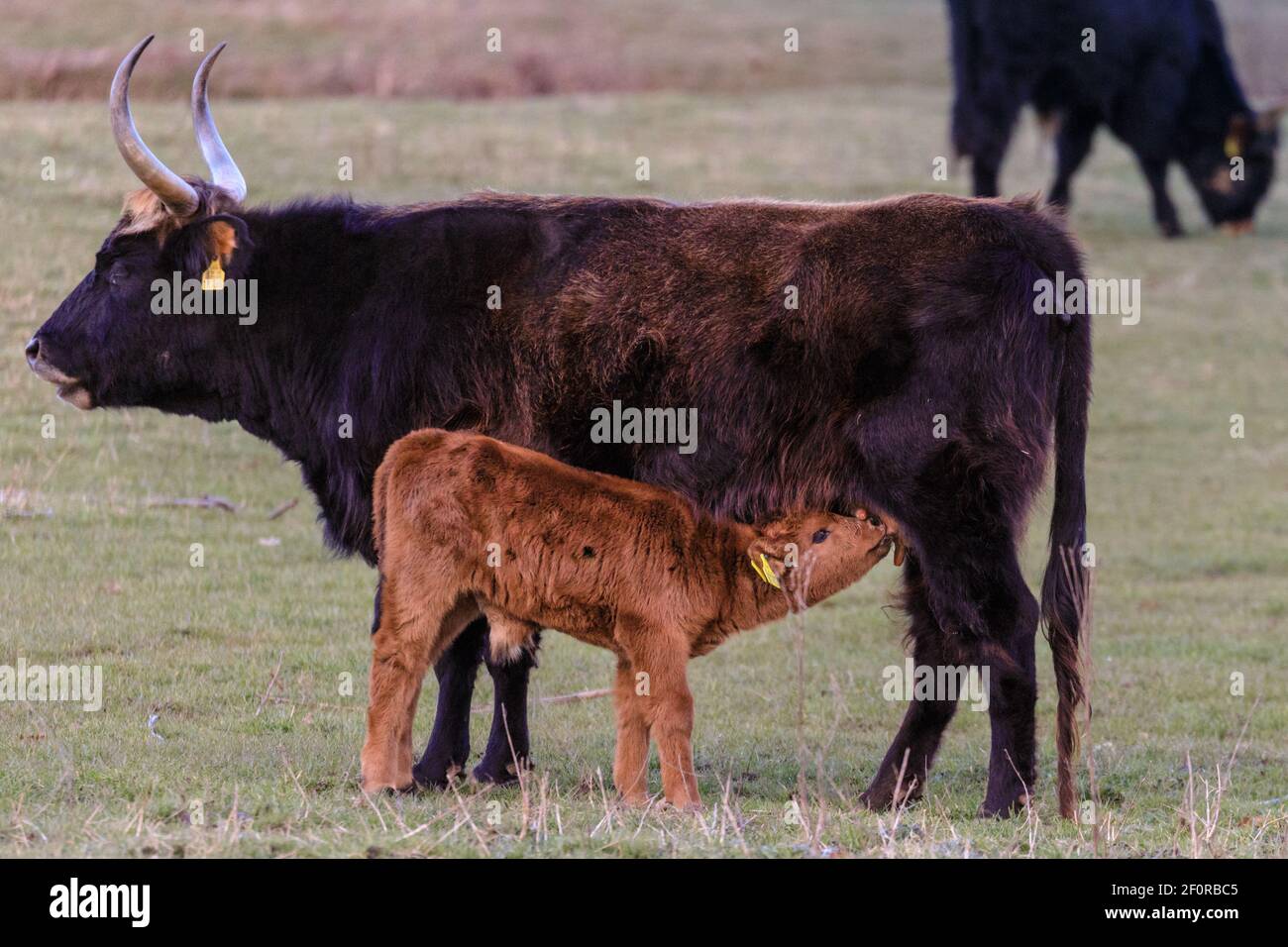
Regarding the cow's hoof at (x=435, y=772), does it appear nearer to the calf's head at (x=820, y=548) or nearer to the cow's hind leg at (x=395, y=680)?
the cow's hind leg at (x=395, y=680)


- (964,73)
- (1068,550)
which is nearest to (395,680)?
(1068,550)

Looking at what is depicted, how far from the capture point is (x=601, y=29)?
3672 centimetres

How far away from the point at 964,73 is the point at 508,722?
16.7 metres

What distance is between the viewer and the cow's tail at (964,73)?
22.0m

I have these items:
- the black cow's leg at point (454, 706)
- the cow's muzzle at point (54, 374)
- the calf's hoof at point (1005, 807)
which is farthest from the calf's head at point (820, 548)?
the cow's muzzle at point (54, 374)

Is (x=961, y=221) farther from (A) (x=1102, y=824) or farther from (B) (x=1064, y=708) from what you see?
(A) (x=1102, y=824)

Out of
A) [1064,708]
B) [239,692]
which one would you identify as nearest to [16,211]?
[239,692]

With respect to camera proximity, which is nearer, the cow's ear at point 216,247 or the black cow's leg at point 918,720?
the black cow's leg at point 918,720

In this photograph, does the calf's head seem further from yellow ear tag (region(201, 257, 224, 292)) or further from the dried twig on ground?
the dried twig on ground

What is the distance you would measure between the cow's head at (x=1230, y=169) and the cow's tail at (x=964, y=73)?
341cm

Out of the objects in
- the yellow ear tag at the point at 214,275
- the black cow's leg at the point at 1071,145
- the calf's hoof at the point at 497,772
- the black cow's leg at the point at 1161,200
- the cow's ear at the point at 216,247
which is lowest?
the calf's hoof at the point at 497,772

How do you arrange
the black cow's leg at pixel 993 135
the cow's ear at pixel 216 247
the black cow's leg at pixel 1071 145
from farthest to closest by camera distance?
the black cow's leg at pixel 1071 145 → the black cow's leg at pixel 993 135 → the cow's ear at pixel 216 247

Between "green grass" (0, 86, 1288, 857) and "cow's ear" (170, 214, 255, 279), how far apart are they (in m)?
2.10

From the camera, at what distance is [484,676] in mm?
9797
